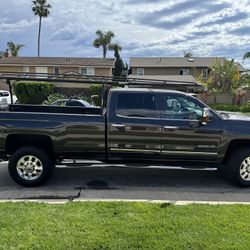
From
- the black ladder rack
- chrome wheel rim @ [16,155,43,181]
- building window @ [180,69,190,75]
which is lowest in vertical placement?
chrome wheel rim @ [16,155,43,181]

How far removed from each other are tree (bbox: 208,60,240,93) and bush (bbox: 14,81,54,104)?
53.1 feet

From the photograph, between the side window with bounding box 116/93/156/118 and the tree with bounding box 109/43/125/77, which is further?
the tree with bounding box 109/43/125/77

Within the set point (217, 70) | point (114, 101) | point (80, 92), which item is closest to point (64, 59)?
point (80, 92)

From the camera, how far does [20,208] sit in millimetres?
5508

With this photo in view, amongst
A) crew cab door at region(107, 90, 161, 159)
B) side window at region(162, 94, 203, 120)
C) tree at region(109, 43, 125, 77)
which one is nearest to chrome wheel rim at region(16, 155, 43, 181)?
crew cab door at region(107, 90, 161, 159)

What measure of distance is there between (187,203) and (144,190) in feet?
4.15

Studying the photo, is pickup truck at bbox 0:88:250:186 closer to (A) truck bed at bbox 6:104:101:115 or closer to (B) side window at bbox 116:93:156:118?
(B) side window at bbox 116:93:156:118

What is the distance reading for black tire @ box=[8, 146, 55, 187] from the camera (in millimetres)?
7109

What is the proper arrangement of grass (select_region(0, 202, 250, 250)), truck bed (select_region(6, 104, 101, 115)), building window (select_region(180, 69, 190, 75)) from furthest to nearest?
building window (select_region(180, 69, 190, 75)) < truck bed (select_region(6, 104, 101, 115)) < grass (select_region(0, 202, 250, 250))

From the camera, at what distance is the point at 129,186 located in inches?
289

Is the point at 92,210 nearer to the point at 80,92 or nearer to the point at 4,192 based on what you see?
the point at 4,192

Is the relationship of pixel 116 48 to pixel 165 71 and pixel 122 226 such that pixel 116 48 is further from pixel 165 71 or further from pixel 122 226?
pixel 122 226

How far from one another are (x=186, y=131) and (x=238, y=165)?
1.13 metres

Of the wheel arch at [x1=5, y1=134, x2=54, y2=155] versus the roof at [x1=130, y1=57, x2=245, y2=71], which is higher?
the roof at [x1=130, y1=57, x2=245, y2=71]
